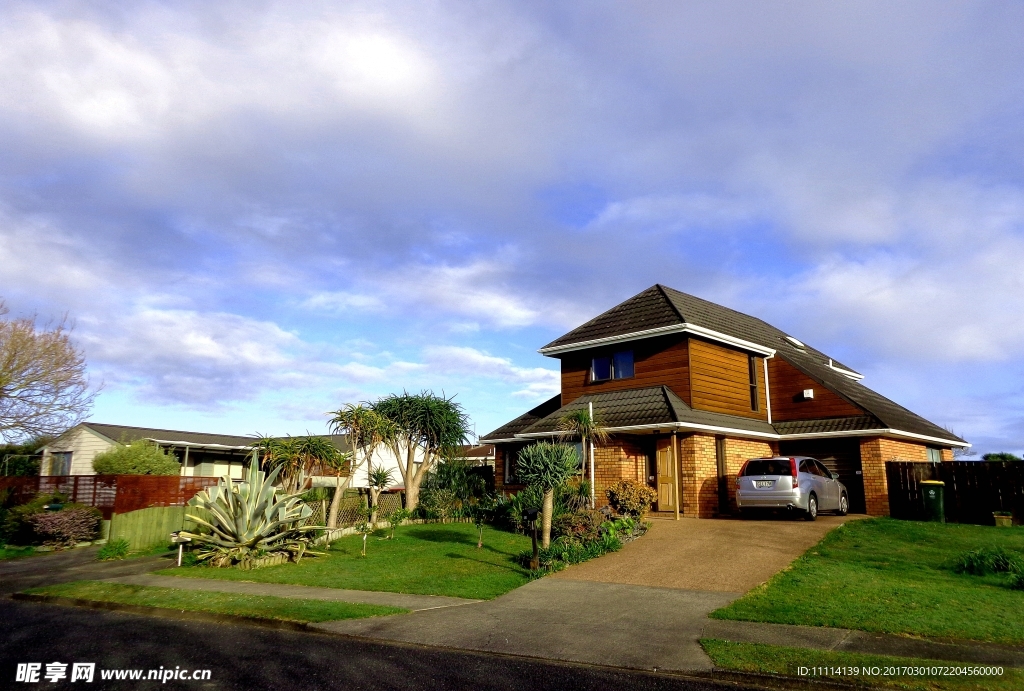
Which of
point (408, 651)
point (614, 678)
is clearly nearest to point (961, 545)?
point (614, 678)

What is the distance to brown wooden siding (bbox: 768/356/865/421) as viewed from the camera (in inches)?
936

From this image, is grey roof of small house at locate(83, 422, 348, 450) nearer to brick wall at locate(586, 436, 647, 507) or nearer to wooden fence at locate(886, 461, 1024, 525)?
brick wall at locate(586, 436, 647, 507)

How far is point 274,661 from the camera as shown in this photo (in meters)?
7.97

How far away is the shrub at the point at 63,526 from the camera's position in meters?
20.0

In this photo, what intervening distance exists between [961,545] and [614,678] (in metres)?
11.5

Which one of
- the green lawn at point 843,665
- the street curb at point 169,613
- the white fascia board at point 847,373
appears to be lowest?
the street curb at point 169,613

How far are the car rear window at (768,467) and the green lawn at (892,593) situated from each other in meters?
2.68

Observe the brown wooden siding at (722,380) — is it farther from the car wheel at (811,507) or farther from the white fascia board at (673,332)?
the car wheel at (811,507)

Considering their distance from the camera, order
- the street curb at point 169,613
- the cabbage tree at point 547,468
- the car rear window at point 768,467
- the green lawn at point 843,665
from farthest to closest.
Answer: the car rear window at point 768,467 → the cabbage tree at point 547,468 → the street curb at point 169,613 → the green lawn at point 843,665

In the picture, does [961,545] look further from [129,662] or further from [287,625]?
[129,662]

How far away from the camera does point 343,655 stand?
8.32m

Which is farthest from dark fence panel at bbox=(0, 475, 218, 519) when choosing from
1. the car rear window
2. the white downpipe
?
the car rear window

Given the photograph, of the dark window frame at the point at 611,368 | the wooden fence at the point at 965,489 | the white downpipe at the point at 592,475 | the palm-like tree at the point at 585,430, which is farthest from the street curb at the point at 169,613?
the wooden fence at the point at 965,489

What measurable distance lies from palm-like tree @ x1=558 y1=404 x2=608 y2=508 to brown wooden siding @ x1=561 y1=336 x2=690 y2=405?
2.73m
